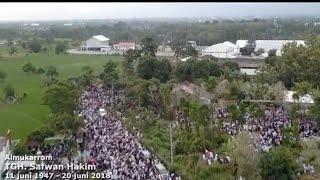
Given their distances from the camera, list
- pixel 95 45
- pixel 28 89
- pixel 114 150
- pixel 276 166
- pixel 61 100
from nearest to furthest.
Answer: pixel 276 166 < pixel 114 150 < pixel 61 100 < pixel 28 89 < pixel 95 45

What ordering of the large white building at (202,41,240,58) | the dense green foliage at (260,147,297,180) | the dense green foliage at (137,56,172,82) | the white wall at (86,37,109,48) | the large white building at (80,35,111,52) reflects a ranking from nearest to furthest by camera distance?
the dense green foliage at (260,147,297,180) < the dense green foliage at (137,56,172,82) < the large white building at (202,41,240,58) < the large white building at (80,35,111,52) < the white wall at (86,37,109,48)

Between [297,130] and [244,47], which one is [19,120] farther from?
[244,47]

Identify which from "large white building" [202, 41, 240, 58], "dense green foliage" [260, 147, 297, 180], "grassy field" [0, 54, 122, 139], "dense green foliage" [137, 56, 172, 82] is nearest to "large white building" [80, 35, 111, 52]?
"grassy field" [0, 54, 122, 139]

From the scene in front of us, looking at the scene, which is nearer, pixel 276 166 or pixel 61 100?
pixel 276 166

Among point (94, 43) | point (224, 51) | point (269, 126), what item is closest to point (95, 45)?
point (94, 43)

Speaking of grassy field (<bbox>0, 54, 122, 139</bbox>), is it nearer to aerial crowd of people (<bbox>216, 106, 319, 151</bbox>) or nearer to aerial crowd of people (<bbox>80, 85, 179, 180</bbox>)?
aerial crowd of people (<bbox>80, 85, 179, 180</bbox>)

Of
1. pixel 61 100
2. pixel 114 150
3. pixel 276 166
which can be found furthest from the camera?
pixel 61 100

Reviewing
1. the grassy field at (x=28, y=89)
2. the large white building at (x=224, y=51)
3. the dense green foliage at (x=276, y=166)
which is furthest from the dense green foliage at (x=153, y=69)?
the dense green foliage at (x=276, y=166)

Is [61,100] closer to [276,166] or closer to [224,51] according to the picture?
[276,166]

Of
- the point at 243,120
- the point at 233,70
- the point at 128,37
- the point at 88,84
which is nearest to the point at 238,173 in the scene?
the point at 243,120
